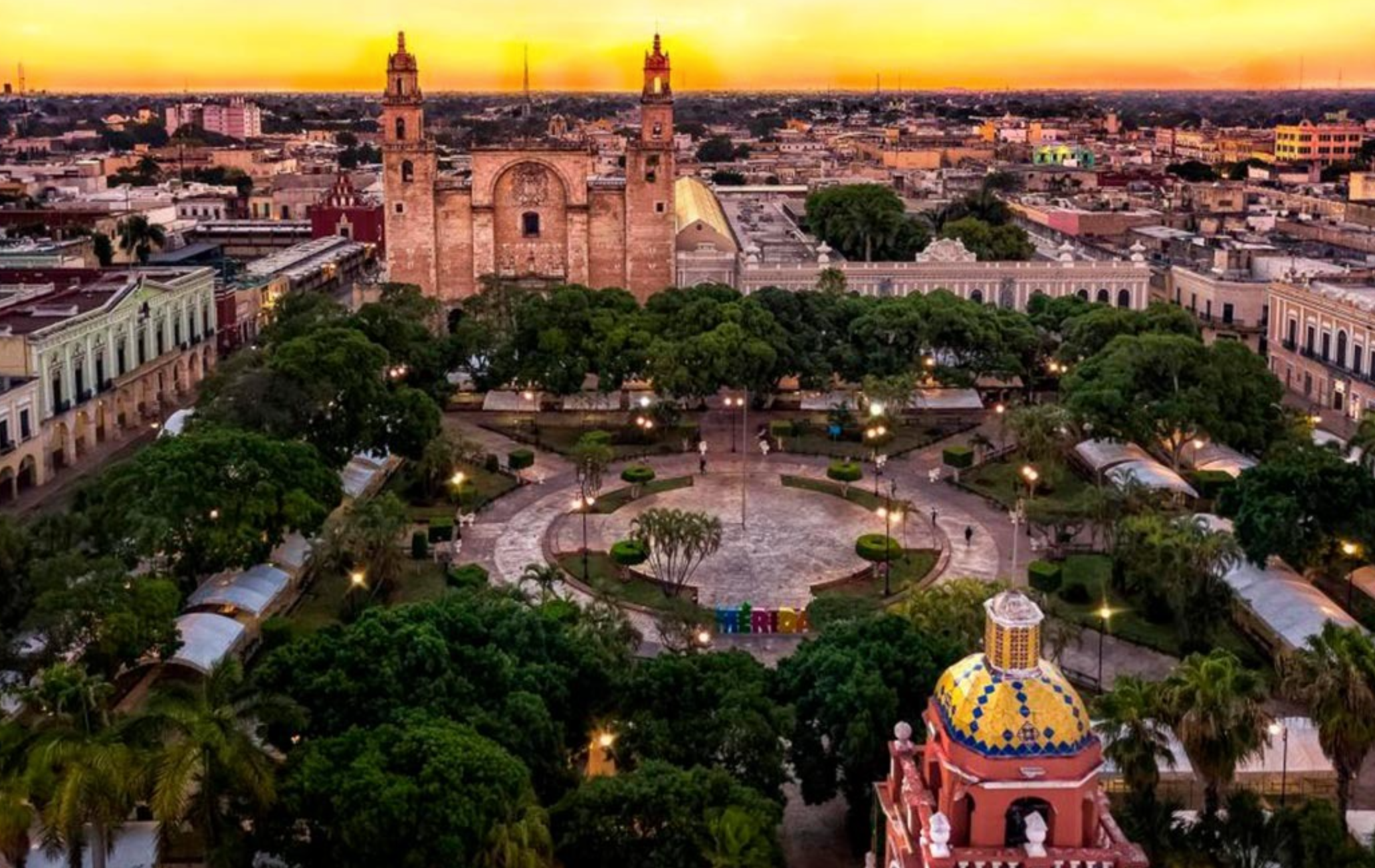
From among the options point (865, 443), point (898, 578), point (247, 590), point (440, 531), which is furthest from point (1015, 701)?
point (865, 443)

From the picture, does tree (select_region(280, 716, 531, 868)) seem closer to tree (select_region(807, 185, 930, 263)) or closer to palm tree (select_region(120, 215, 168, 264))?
palm tree (select_region(120, 215, 168, 264))

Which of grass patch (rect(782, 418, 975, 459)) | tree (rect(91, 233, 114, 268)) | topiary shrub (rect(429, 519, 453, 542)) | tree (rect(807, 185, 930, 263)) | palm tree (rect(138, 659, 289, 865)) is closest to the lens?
palm tree (rect(138, 659, 289, 865))

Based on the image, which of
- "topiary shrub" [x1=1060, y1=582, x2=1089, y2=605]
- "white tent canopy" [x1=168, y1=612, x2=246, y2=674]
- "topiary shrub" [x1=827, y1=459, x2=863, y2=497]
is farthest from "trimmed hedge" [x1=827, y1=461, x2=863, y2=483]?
"white tent canopy" [x1=168, y1=612, x2=246, y2=674]

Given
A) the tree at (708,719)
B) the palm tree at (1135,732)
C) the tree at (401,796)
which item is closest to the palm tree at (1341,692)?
the palm tree at (1135,732)

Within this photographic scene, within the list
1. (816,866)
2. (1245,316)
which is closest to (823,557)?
(816,866)

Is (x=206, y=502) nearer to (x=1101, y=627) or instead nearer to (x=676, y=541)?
(x=676, y=541)

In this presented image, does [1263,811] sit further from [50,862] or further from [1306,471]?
[50,862]
